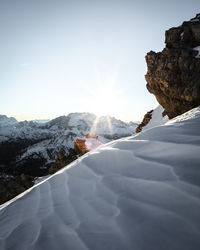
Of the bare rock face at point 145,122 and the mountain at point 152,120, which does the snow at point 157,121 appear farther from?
the bare rock face at point 145,122

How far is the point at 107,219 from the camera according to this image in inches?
45.6

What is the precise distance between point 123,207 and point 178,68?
36.9 ft

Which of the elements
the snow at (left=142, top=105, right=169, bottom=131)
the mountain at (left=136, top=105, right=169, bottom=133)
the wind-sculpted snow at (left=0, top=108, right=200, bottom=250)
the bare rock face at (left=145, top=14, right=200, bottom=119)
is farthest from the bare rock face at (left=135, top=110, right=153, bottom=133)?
the wind-sculpted snow at (left=0, top=108, right=200, bottom=250)

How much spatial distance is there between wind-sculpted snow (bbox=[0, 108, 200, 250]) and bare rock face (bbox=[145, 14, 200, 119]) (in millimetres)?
8629

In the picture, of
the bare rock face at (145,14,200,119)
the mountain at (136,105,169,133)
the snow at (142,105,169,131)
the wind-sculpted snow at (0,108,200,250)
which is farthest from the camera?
the mountain at (136,105,169,133)

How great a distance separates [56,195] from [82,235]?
859 mm

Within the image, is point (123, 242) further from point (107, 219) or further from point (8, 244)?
point (8, 244)

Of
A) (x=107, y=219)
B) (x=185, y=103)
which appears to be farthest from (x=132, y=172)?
(x=185, y=103)

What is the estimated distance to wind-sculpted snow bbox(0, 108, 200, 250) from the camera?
927 mm

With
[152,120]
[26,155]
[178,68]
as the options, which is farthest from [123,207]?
[26,155]

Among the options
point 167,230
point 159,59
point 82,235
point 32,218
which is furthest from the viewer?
point 159,59

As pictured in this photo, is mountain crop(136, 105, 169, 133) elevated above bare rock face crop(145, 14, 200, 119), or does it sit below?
below

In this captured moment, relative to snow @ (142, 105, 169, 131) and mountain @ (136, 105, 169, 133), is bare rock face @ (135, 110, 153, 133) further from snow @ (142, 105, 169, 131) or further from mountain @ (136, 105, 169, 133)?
snow @ (142, 105, 169, 131)

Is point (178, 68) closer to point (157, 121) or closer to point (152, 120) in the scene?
point (157, 121)
